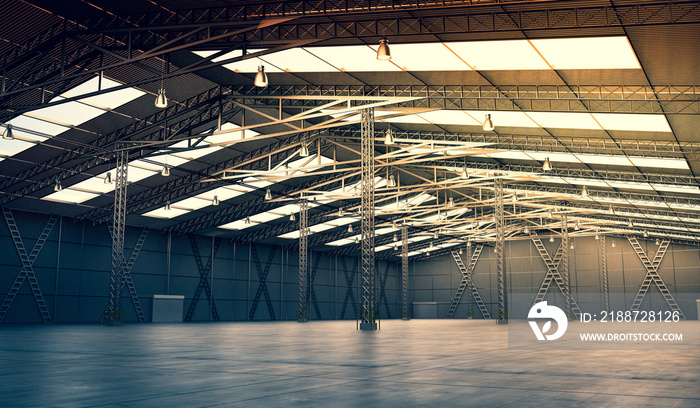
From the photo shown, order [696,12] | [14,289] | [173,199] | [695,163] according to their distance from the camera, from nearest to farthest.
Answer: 1. [696,12]
2. [695,163]
3. [14,289]
4. [173,199]

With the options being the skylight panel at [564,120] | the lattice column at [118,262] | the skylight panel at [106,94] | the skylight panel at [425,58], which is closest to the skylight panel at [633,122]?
the skylight panel at [564,120]

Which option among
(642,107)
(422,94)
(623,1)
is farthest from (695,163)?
(623,1)

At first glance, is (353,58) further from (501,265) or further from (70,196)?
(70,196)

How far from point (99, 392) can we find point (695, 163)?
1353 inches

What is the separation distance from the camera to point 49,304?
4450 centimetres

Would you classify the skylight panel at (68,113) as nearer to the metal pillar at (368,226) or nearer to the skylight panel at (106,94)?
the skylight panel at (106,94)

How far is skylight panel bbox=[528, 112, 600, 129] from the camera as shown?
2861cm

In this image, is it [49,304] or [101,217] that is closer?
[49,304]

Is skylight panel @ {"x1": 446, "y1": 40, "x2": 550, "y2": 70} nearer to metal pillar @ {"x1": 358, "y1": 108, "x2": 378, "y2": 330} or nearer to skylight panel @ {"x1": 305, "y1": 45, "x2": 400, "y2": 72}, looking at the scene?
skylight panel @ {"x1": 305, "y1": 45, "x2": 400, "y2": 72}

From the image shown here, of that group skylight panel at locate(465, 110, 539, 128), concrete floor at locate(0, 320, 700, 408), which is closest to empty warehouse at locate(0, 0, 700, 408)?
concrete floor at locate(0, 320, 700, 408)

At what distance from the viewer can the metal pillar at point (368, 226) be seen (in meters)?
28.7

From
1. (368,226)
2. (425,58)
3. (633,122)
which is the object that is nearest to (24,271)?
(368,226)

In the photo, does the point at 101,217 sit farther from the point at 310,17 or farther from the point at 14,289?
the point at 310,17

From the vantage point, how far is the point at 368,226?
1144 inches
